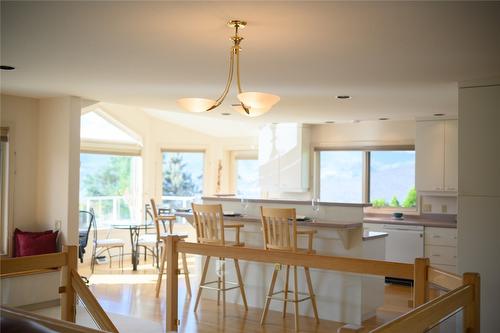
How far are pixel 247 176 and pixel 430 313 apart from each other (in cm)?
810

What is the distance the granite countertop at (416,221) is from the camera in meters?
7.44

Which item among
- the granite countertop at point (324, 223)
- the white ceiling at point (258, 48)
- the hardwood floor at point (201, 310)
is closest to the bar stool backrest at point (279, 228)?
the granite countertop at point (324, 223)

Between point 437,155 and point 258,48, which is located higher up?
point 258,48

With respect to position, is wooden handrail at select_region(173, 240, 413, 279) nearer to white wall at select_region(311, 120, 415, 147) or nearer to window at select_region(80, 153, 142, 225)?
white wall at select_region(311, 120, 415, 147)

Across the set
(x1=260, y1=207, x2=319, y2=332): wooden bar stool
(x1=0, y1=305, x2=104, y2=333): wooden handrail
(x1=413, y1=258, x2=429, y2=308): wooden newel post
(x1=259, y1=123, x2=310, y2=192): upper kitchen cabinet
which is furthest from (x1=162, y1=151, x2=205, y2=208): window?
(x1=0, y1=305, x2=104, y2=333): wooden handrail

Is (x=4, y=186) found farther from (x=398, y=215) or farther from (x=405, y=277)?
(x=398, y=215)

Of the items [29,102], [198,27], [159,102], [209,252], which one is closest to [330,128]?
[159,102]

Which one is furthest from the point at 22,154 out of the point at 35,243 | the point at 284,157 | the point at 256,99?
the point at 284,157

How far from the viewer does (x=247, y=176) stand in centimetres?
1033

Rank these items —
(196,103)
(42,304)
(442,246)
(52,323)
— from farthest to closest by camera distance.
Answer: (442,246) → (196,103) → (42,304) → (52,323)

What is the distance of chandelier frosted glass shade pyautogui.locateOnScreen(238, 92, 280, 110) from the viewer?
3.76m

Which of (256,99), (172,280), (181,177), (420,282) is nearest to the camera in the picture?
(420,282)

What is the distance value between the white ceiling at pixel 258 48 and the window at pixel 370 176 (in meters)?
2.45

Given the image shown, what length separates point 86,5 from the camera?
2.95 metres
